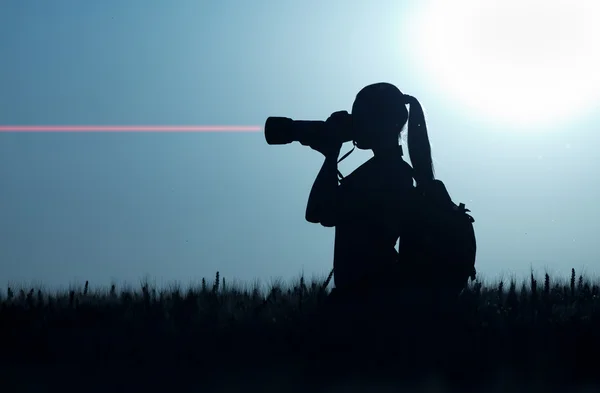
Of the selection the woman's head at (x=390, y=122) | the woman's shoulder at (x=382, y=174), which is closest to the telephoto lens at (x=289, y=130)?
the woman's head at (x=390, y=122)

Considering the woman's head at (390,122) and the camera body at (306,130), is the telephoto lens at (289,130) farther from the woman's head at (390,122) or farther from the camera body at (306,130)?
the woman's head at (390,122)

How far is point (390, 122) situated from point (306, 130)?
0.76 meters

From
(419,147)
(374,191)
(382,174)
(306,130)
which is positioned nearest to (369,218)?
(374,191)

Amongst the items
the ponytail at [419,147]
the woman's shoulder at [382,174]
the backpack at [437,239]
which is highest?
the ponytail at [419,147]

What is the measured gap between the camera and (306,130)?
788 cm

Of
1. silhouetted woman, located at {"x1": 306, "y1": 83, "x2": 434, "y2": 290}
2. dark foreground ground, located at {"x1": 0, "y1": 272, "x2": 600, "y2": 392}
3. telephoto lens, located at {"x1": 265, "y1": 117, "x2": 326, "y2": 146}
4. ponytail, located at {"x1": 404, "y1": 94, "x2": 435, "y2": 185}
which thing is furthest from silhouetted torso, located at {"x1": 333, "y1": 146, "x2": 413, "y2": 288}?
telephoto lens, located at {"x1": 265, "y1": 117, "x2": 326, "y2": 146}

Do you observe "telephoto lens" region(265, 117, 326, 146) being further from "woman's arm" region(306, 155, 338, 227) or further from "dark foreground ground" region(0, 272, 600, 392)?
"dark foreground ground" region(0, 272, 600, 392)

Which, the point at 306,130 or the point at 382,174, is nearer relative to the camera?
the point at 382,174

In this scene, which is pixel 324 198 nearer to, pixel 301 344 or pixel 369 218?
pixel 369 218

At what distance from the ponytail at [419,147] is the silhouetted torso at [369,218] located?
0.11 metres

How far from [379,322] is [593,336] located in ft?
5.45

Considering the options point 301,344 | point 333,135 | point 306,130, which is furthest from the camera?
point 306,130

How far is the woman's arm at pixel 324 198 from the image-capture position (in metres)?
7.46

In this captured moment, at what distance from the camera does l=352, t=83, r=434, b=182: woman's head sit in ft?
24.7
